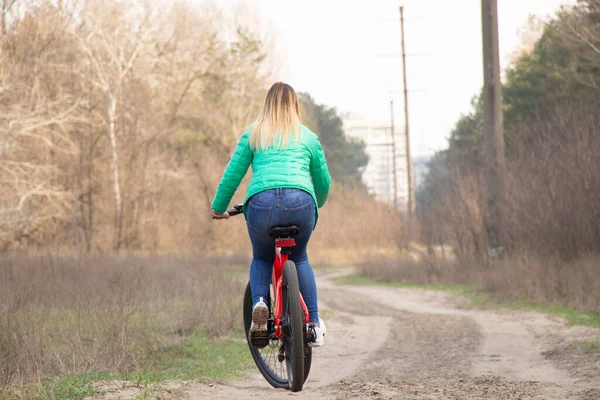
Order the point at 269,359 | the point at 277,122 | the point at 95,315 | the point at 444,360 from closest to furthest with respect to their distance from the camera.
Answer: the point at 277,122 < the point at 269,359 < the point at 444,360 < the point at 95,315

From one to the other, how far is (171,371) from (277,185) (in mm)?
3570

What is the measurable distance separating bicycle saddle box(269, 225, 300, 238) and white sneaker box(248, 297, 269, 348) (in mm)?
524

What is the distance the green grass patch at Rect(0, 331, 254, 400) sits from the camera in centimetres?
606

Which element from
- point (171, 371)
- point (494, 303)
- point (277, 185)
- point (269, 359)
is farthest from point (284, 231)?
point (494, 303)

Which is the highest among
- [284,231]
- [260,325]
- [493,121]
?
[493,121]

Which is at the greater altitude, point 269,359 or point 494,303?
point 269,359

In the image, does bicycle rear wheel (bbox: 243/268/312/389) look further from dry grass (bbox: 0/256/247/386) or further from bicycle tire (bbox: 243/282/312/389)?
dry grass (bbox: 0/256/247/386)

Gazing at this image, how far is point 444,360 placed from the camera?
372 inches

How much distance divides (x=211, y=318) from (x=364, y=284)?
14.7 m

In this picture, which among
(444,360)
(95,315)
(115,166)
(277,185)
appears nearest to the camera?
(277,185)

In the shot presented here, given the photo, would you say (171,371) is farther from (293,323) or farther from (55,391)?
(293,323)

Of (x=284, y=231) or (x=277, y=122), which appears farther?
(x=277, y=122)

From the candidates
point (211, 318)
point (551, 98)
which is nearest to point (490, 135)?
point (211, 318)

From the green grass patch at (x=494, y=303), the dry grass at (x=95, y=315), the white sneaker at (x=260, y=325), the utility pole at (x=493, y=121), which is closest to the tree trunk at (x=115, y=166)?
the green grass patch at (x=494, y=303)
